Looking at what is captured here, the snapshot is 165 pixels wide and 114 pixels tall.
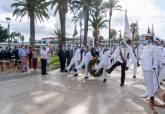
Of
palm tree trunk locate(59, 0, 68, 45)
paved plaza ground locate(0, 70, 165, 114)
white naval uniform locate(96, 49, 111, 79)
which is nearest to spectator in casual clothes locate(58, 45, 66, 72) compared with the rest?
white naval uniform locate(96, 49, 111, 79)

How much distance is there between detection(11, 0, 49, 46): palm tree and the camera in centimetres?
4275

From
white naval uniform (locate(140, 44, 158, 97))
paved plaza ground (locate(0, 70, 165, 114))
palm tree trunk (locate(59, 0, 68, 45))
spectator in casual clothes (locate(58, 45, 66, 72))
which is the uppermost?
palm tree trunk (locate(59, 0, 68, 45))

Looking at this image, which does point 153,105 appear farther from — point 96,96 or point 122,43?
point 122,43

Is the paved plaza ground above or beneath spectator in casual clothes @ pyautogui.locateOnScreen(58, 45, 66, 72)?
beneath

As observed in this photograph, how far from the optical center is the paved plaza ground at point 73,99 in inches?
424

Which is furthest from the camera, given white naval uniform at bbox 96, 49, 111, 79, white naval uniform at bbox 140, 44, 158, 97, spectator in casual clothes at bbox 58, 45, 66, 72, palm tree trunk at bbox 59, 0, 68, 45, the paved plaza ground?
palm tree trunk at bbox 59, 0, 68, 45

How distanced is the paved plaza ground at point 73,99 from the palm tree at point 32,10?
26.1 m

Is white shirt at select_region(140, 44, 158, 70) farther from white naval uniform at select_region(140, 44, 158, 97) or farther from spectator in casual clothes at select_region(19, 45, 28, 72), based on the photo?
spectator in casual clothes at select_region(19, 45, 28, 72)

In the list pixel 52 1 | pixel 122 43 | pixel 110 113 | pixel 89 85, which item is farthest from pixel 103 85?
pixel 52 1

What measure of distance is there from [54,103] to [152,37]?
333cm

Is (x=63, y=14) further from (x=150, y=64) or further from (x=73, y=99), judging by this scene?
(x=150, y=64)

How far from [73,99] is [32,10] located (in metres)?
31.4

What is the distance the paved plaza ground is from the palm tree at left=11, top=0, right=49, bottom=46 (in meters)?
26.1

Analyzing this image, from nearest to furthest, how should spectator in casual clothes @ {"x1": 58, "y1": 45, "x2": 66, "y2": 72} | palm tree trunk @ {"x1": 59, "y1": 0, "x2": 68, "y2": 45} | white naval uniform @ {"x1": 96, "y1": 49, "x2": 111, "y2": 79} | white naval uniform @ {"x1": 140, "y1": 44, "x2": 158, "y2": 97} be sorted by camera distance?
white naval uniform @ {"x1": 140, "y1": 44, "x2": 158, "y2": 97}, white naval uniform @ {"x1": 96, "y1": 49, "x2": 111, "y2": 79}, spectator in casual clothes @ {"x1": 58, "y1": 45, "x2": 66, "y2": 72}, palm tree trunk @ {"x1": 59, "y1": 0, "x2": 68, "y2": 45}
